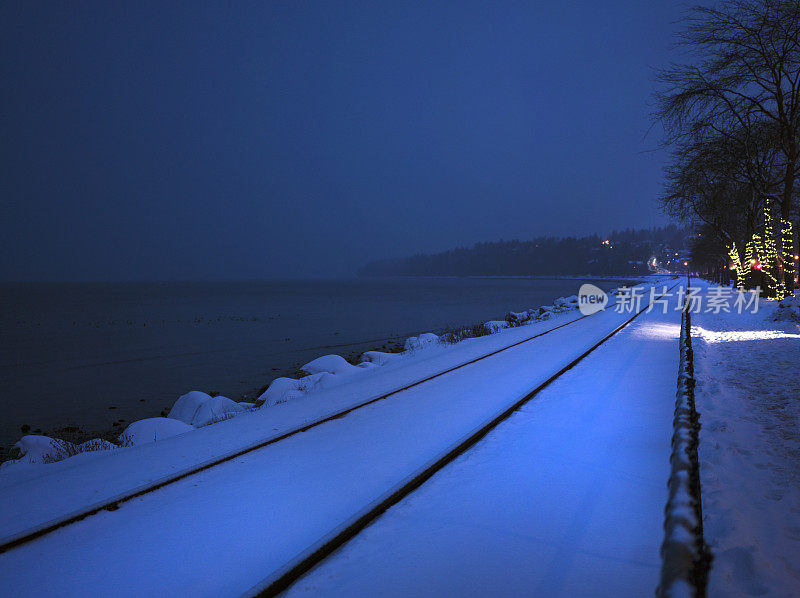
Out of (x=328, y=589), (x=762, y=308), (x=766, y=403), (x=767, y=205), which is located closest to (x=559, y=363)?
(x=766, y=403)

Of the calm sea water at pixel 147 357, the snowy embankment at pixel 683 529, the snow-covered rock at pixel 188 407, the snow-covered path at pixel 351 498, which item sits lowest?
the calm sea water at pixel 147 357

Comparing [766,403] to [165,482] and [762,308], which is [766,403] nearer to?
[165,482]

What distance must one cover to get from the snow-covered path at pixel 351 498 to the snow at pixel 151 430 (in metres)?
2.58

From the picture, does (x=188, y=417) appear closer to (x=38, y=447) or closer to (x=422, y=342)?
(x=38, y=447)

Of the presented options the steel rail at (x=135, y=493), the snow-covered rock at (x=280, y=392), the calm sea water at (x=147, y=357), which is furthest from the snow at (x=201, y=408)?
the steel rail at (x=135, y=493)

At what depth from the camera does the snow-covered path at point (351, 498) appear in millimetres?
2766

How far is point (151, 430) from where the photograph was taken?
8.40 metres

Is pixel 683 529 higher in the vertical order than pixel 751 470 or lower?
higher

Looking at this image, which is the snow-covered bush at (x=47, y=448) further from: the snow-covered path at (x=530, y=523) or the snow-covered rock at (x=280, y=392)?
the snow-covered path at (x=530, y=523)

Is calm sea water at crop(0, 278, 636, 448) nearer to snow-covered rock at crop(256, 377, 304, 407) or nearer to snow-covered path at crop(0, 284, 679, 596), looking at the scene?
snow-covered rock at crop(256, 377, 304, 407)

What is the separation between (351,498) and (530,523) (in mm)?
1382

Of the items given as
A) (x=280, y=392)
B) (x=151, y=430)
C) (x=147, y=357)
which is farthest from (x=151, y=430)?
(x=147, y=357)

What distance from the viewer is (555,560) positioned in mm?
2740

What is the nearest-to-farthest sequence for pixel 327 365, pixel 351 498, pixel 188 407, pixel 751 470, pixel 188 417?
pixel 351 498 < pixel 751 470 < pixel 188 417 < pixel 188 407 < pixel 327 365
